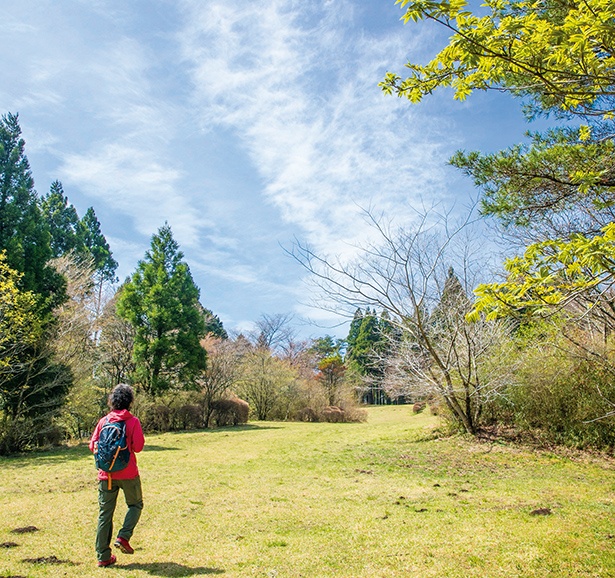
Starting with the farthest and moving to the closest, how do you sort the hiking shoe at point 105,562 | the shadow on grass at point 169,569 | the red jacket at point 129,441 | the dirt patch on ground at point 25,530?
the dirt patch on ground at point 25,530 → the red jacket at point 129,441 → the hiking shoe at point 105,562 → the shadow on grass at point 169,569

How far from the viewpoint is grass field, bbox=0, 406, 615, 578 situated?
347cm

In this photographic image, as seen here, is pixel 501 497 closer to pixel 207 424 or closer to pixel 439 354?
pixel 439 354

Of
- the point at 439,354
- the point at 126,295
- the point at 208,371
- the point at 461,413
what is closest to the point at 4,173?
the point at 126,295

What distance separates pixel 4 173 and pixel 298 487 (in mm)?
14472

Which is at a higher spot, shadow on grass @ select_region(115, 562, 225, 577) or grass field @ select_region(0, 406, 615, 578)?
shadow on grass @ select_region(115, 562, 225, 577)

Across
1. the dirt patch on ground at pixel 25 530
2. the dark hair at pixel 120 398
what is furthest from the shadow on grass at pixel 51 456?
the dark hair at pixel 120 398

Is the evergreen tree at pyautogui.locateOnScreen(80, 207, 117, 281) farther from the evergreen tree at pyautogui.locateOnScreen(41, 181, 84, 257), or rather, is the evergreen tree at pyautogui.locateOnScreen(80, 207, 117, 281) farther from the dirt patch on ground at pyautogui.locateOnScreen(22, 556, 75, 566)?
the dirt patch on ground at pyautogui.locateOnScreen(22, 556, 75, 566)

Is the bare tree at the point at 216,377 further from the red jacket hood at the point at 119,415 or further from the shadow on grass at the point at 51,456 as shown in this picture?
the red jacket hood at the point at 119,415

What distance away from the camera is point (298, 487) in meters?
6.88

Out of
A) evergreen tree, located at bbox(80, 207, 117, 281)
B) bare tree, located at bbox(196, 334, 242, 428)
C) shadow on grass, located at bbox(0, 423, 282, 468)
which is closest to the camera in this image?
shadow on grass, located at bbox(0, 423, 282, 468)

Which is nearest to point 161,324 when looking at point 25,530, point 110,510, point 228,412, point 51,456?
point 228,412

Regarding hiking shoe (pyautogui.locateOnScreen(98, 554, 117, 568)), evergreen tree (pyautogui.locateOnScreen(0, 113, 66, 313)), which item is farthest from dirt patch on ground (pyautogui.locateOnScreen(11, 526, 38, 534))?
evergreen tree (pyautogui.locateOnScreen(0, 113, 66, 313))

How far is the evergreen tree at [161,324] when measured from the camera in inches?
Result: 823

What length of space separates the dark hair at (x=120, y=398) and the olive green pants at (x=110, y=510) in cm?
61
